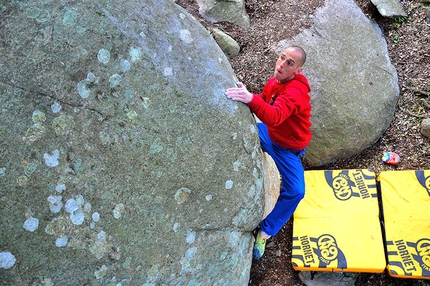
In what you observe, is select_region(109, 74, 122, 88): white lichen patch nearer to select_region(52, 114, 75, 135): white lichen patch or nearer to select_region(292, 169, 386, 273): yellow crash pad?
select_region(52, 114, 75, 135): white lichen patch

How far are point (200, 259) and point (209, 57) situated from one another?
1.71 meters

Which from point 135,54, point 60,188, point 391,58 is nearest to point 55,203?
point 60,188

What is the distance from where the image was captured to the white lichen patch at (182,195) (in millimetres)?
3012

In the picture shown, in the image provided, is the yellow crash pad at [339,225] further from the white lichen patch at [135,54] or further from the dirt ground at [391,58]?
the white lichen patch at [135,54]

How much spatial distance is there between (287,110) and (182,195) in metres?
1.18

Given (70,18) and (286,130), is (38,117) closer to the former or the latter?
(70,18)

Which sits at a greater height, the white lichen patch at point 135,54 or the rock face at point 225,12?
the white lichen patch at point 135,54

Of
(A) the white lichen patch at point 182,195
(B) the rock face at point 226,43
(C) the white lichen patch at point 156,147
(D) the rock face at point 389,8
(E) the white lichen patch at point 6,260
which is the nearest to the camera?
(E) the white lichen patch at point 6,260

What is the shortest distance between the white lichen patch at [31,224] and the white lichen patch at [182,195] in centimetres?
99

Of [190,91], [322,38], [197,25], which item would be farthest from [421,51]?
[190,91]

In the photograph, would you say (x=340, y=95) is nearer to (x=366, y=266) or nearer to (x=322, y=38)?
(x=322, y=38)

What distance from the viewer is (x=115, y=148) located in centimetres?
276

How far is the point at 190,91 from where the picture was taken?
307 cm

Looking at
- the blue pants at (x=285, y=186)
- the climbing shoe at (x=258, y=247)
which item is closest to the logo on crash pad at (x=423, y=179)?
the blue pants at (x=285, y=186)
